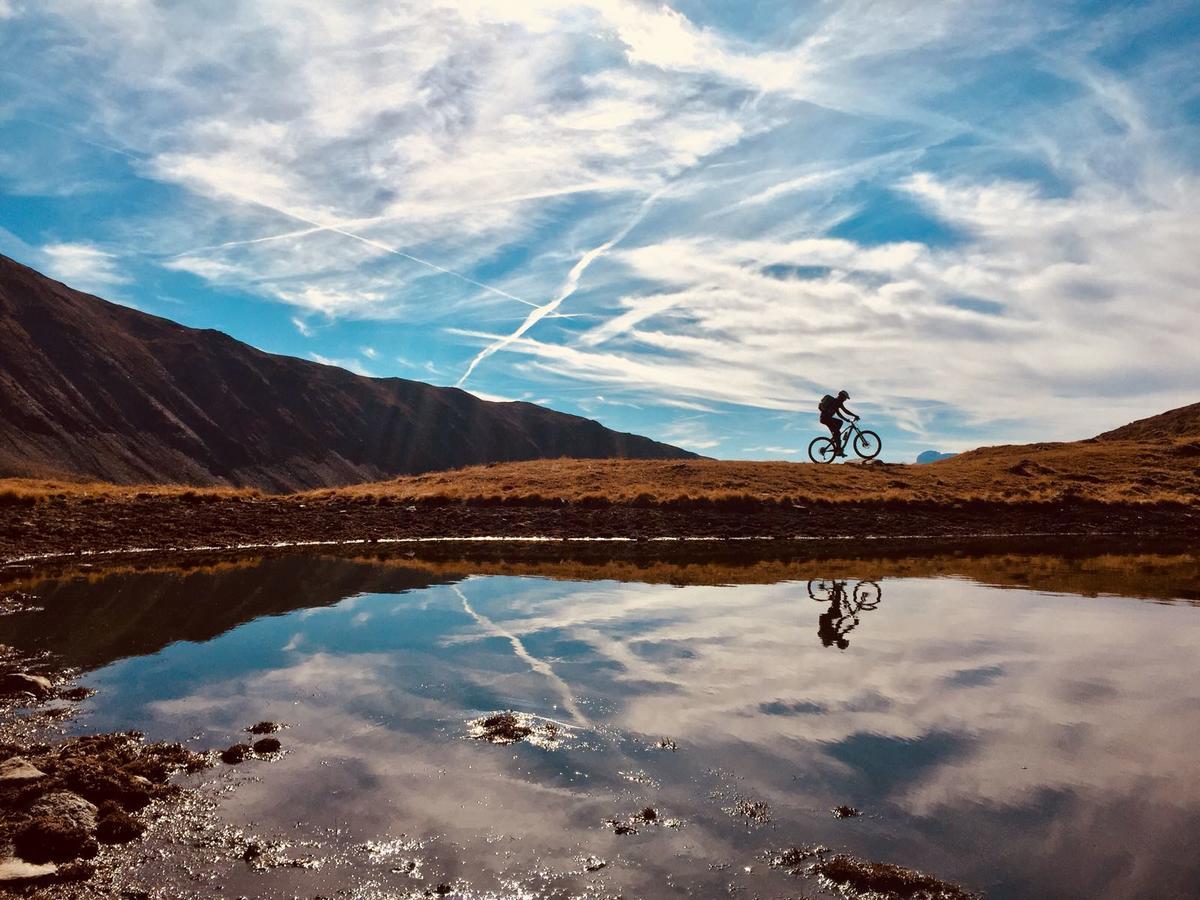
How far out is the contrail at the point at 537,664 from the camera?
436 inches

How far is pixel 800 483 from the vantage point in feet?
165

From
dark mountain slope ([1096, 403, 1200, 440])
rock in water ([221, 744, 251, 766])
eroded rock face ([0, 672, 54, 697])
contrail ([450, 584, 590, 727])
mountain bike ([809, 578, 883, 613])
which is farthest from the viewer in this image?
dark mountain slope ([1096, 403, 1200, 440])

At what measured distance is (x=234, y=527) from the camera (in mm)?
35938

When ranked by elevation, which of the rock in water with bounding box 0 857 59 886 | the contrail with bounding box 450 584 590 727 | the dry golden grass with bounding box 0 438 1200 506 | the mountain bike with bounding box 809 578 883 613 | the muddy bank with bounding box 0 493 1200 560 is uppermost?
the dry golden grass with bounding box 0 438 1200 506

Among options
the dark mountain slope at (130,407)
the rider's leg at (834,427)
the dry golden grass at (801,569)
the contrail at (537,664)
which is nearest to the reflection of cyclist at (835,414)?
the rider's leg at (834,427)

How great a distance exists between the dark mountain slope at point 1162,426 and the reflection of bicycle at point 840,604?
107371mm

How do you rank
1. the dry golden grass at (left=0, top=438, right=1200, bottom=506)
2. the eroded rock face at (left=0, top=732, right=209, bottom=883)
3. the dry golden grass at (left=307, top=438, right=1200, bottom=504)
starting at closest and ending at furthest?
the eroded rock face at (left=0, top=732, right=209, bottom=883) < the dry golden grass at (left=0, top=438, right=1200, bottom=506) < the dry golden grass at (left=307, top=438, right=1200, bottom=504)

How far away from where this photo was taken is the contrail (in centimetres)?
1106

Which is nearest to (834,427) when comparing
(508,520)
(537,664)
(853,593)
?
(508,520)

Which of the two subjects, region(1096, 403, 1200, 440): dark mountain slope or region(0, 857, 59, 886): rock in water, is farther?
region(1096, 403, 1200, 440): dark mountain slope

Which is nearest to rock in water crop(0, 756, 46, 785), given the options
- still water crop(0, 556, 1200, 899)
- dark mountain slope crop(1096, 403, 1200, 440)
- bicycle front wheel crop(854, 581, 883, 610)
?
still water crop(0, 556, 1200, 899)

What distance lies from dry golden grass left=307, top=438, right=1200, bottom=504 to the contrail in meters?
26.9

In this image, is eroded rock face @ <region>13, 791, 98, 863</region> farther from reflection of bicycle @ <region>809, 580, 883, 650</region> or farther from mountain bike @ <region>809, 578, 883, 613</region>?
mountain bike @ <region>809, 578, 883, 613</region>

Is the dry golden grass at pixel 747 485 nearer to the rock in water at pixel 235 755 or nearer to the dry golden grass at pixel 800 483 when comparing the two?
the dry golden grass at pixel 800 483
